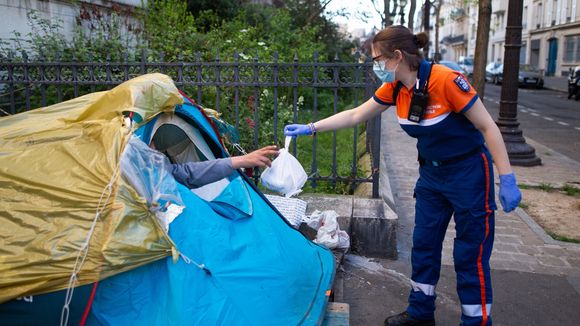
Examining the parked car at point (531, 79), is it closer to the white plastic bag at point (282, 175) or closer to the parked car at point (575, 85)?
the parked car at point (575, 85)

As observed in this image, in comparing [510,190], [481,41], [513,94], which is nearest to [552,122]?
[481,41]

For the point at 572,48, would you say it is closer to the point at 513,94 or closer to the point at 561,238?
the point at 513,94

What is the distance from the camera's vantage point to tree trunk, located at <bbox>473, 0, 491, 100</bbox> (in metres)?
10.3

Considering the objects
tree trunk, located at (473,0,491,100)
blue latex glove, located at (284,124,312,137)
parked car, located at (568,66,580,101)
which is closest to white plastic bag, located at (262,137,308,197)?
blue latex glove, located at (284,124,312,137)

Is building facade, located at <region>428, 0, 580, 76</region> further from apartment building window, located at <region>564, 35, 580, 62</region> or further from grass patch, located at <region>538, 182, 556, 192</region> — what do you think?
grass patch, located at <region>538, 182, 556, 192</region>

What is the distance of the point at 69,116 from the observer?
273 cm

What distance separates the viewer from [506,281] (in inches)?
157

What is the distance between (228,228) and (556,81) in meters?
35.5

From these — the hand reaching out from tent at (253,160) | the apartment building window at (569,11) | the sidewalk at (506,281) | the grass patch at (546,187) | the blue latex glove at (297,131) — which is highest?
the apartment building window at (569,11)

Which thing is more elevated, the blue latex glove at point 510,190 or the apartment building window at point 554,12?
the apartment building window at point 554,12

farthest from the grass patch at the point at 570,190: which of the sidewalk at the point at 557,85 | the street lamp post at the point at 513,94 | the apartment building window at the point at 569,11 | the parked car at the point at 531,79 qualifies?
the apartment building window at the point at 569,11

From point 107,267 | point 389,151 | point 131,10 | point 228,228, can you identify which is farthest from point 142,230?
point 131,10

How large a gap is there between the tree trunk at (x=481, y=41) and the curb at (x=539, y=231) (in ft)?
17.5

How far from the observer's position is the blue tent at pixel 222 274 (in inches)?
94.2
